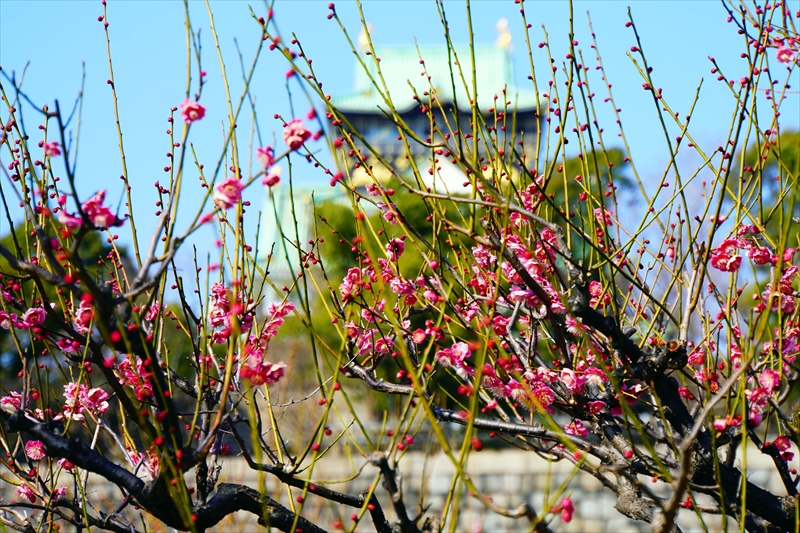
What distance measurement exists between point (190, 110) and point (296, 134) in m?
0.29

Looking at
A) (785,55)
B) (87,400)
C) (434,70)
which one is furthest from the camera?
(434,70)

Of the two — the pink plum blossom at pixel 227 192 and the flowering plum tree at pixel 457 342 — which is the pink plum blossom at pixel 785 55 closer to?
the flowering plum tree at pixel 457 342

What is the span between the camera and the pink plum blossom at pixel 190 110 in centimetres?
181

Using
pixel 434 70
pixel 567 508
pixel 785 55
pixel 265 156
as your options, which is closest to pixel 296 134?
pixel 265 156

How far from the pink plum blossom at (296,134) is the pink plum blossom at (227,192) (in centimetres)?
15

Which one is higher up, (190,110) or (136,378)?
(190,110)

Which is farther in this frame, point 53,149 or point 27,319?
point 27,319

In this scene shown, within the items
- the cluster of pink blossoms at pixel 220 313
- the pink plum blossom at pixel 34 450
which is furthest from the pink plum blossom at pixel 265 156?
the pink plum blossom at pixel 34 450

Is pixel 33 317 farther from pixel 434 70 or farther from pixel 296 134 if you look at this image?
pixel 434 70

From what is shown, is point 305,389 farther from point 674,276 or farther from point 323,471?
point 674,276

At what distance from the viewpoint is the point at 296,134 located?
5.68 feet

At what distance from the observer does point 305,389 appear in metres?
14.5

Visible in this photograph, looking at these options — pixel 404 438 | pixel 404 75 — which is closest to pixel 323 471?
pixel 404 438

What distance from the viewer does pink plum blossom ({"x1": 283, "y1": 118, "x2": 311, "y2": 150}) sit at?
173 cm
